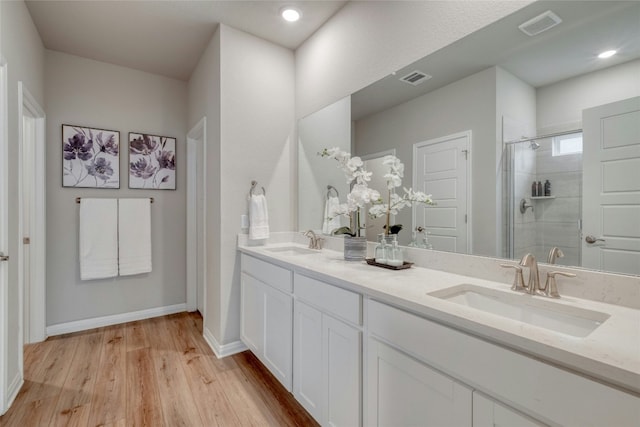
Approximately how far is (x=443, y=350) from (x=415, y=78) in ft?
4.64

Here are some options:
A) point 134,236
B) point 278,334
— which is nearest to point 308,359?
point 278,334

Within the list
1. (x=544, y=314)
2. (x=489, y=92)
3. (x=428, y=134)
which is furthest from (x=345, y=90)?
(x=544, y=314)

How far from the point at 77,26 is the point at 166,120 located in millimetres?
1048

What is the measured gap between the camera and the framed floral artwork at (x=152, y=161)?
10.2ft

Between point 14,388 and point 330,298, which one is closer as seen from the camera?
point 330,298

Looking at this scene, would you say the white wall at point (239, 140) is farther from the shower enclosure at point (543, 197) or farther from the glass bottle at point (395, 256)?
the shower enclosure at point (543, 197)

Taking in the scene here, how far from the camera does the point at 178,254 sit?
3.39 meters

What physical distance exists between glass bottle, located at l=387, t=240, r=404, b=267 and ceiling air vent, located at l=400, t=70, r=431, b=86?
91 centimetres

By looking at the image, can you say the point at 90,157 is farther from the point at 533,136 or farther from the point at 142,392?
the point at 533,136

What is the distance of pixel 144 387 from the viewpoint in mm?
1980

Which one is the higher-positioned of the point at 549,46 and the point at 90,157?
the point at 549,46

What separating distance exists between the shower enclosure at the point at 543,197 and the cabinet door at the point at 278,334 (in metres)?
1.20

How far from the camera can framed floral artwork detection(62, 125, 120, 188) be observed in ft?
9.23

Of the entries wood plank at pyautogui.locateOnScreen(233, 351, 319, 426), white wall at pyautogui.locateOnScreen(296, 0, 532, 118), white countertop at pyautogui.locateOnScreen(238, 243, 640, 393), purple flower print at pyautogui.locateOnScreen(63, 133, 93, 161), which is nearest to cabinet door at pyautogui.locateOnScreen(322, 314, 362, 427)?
white countertop at pyautogui.locateOnScreen(238, 243, 640, 393)
